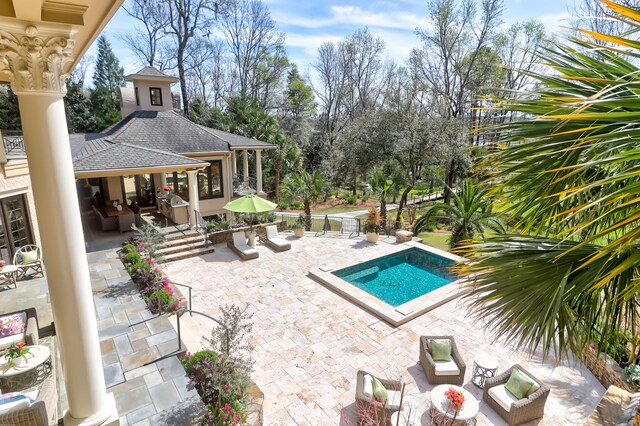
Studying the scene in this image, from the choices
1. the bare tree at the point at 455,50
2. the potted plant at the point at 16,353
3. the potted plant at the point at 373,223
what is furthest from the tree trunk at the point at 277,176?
the potted plant at the point at 16,353

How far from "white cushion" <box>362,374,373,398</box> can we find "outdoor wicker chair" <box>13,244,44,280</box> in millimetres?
10286

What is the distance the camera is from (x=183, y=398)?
6.53m

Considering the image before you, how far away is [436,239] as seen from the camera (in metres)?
20.1

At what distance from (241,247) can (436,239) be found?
36.8 feet

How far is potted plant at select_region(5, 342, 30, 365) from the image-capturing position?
239 inches

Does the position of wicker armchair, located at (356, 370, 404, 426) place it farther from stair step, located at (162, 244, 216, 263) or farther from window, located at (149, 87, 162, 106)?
window, located at (149, 87, 162, 106)

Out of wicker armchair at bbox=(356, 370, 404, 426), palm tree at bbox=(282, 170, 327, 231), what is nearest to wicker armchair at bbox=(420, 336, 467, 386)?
wicker armchair at bbox=(356, 370, 404, 426)

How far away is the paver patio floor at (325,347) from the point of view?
7.62 metres

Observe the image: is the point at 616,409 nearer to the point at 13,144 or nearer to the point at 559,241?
the point at 559,241

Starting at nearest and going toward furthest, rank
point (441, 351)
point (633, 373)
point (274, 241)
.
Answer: point (633, 373)
point (441, 351)
point (274, 241)

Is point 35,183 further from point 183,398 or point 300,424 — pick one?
point 300,424

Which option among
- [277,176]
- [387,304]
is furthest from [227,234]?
[277,176]

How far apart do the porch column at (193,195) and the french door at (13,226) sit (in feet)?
21.2

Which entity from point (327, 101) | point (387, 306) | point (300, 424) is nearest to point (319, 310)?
point (387, 306)
